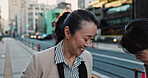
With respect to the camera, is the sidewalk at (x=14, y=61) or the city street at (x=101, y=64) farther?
the sidewalk at (x=14, y=61)

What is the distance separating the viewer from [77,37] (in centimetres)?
138

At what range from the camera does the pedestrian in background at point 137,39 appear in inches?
53.4

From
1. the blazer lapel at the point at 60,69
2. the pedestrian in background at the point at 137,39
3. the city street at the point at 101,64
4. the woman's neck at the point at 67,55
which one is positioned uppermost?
the pedestrian in background at the point at 137,39

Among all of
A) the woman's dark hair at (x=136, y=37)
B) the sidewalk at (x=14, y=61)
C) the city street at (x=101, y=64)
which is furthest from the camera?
the sidewalk at (x=14, y=61)

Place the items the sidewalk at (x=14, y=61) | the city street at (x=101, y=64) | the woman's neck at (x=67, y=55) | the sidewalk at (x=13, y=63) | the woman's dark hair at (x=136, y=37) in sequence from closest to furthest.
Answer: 1. the woman's dark hair at (x=136, y=37)
2. the woman's neck at (x=67, y=55)
3. the city street at (x=101, y=64)
4. the sidewalk at (x=13, y=63)
5. the sidewalk at (x=14, y=61)

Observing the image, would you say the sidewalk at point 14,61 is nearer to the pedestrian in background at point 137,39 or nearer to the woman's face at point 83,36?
the woman's face at point 83,36

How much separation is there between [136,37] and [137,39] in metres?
0.02

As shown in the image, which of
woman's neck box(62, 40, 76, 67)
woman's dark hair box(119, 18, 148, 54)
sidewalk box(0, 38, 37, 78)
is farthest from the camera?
sidewalk box(0, 38, 37, 78)

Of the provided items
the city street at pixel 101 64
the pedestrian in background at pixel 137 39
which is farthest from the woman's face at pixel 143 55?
the city street at pixel 101 64

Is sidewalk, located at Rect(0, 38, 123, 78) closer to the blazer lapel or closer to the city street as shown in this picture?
the city street

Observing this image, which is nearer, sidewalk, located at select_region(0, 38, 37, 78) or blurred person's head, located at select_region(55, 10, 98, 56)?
blurred person's head, located at select_region(55, 10, 98, 56)

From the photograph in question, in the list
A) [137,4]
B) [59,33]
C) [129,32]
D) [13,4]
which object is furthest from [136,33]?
[13,4]

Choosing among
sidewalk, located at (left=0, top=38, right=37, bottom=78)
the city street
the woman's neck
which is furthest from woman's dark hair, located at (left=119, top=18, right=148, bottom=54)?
sidewalk, located at (left=0, top=38, right=37, bottom=78)

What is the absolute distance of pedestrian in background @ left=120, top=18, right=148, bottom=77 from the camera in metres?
1.36
